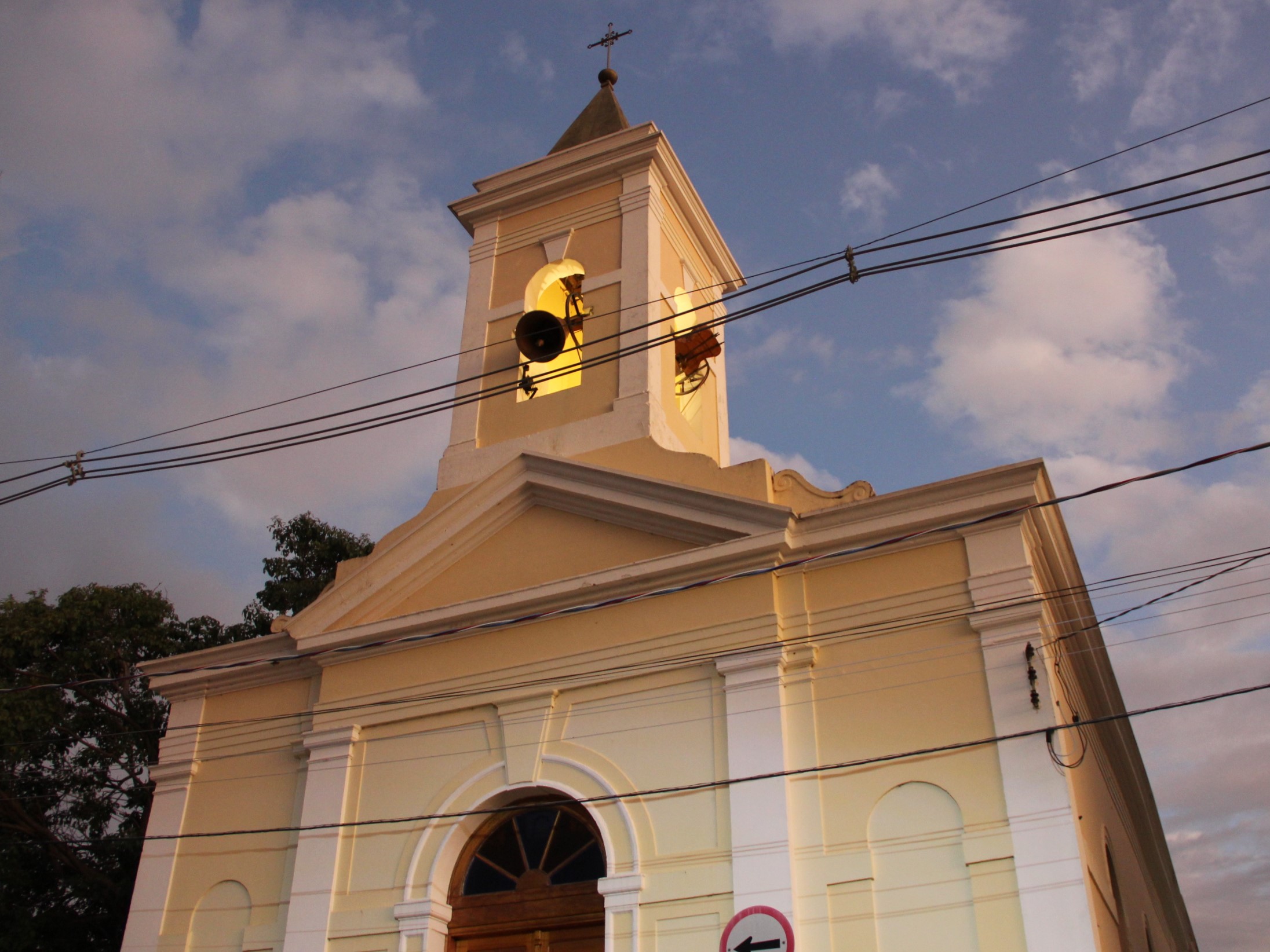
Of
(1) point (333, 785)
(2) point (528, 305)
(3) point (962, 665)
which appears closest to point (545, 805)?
(1) point (333, 785)

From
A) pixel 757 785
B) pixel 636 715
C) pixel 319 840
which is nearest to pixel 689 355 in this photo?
pixel 636 715

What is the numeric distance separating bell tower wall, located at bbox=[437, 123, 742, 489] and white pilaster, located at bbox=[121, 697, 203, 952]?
3607 millimetres

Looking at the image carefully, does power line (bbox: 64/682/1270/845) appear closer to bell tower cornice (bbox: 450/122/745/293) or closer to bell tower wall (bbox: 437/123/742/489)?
bell tower wall (bbox: 437/123/742/489)

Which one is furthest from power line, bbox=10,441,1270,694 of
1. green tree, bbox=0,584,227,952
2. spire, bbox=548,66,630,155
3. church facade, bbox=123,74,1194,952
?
spire, bbox=548,66,630,155

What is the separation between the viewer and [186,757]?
40.6 ft

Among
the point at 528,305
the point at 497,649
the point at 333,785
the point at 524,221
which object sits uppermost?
the point at 524,221

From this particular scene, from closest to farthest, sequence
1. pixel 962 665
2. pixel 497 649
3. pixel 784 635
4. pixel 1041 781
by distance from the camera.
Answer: pixel 1041 781 < pixel 962 665 < pixel 784 635 < pixel 497 649

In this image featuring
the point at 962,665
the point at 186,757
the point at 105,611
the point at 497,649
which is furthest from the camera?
the point at 105,611

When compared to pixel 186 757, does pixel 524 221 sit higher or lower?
higher

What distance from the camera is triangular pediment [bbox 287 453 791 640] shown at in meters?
11.0

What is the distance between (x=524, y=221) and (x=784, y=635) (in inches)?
270

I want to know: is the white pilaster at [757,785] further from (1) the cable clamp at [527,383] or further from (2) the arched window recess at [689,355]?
(2) the arched window recess at [689,355]

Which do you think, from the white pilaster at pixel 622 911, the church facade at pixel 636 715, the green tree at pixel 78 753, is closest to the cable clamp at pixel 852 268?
the church facade at pixel 636 715

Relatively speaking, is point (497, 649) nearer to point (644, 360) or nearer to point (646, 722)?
point (646, 722)
